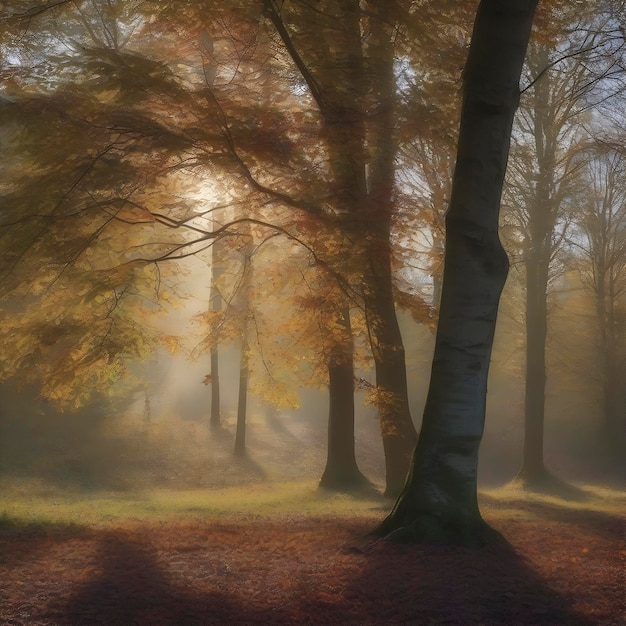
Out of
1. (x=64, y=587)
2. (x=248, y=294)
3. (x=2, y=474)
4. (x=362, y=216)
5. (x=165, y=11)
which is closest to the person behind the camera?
(x=64, y=587)

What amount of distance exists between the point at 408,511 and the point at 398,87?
253 inches

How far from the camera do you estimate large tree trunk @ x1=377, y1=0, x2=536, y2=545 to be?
685cm

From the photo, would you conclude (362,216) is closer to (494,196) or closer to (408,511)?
(494,196)

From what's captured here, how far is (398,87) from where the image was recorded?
1011cm

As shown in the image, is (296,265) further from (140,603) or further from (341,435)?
(140,603)

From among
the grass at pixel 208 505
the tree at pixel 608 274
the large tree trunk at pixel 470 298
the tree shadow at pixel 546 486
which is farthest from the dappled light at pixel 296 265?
the tree at pixel 608 274

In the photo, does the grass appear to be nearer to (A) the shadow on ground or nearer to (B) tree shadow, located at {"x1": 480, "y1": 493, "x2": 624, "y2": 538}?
(B) tree shadow, located at {"x1": 480, "y1": 493, "x2": 624, "y2": 538}

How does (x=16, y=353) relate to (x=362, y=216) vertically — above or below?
below

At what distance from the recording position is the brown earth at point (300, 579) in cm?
491

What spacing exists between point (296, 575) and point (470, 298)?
10.7 ft

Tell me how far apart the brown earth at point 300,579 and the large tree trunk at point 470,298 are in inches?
22.4

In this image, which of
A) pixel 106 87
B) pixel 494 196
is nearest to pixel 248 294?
pixel 106 87

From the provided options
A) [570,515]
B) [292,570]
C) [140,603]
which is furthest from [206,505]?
[140,603]

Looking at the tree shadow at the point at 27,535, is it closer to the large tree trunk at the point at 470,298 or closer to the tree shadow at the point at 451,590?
the tree shadow at the point at 451,590
